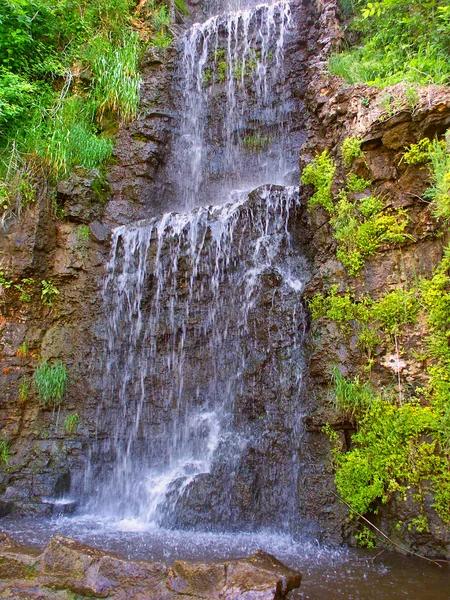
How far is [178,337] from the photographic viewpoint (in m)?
6.95

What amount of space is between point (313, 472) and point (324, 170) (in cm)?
379

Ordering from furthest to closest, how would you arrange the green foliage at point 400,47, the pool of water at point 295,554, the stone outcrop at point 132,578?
the green foliage at point 400,47, the pool of water at point 295,554, the stone outcrop at point 132,578

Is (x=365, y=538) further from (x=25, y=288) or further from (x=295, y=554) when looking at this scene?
(x=25, y=288)

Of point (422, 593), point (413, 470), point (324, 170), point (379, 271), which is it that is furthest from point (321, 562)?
point (324, 170)

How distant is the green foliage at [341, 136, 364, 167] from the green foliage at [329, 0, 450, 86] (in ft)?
2.38

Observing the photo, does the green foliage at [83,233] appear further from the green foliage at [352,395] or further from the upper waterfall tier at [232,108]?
the green foliage at [352,395]

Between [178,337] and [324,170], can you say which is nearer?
[324,170]

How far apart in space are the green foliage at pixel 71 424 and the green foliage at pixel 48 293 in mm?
1768

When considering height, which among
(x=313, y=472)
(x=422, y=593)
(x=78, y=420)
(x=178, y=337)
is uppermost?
(x=178, y=337)

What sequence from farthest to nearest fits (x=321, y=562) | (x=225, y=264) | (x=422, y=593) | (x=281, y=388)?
(x=225, y=264) < (x=281, y=388) < (x=321, y=562) < (x=422, y=593)

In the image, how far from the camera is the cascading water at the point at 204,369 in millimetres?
5617

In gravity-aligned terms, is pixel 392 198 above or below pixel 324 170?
below

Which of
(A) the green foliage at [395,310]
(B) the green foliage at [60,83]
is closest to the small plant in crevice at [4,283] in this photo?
(B) the green foliage at [60,83]

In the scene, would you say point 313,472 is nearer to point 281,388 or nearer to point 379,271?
point 281,388
